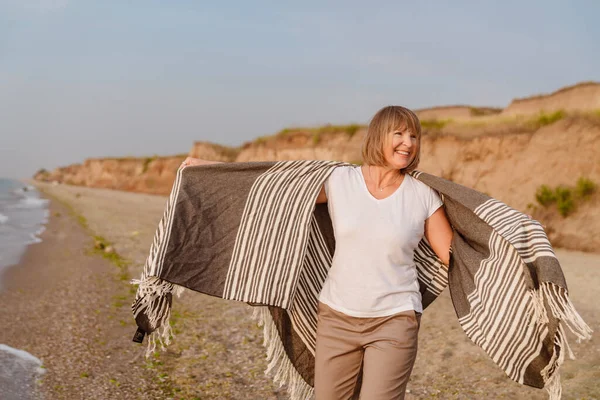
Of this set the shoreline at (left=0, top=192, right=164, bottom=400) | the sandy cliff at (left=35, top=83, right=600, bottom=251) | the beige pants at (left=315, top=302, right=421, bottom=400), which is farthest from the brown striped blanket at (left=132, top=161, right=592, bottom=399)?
the sandy cliff at (left=35, top=83, right=600, bottom=251)

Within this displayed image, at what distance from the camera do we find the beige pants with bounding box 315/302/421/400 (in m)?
2.58

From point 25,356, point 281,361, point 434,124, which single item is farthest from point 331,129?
point 281,361

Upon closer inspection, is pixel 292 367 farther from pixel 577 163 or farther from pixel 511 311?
pixel 577 163

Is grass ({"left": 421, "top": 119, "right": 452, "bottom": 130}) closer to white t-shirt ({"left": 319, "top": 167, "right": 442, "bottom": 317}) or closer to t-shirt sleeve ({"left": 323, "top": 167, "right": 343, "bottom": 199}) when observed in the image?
t-shirt sleeve ({"left": 323, "top": 167, "right": 343, "bottom": 199})

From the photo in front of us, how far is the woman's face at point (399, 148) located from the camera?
109 inches

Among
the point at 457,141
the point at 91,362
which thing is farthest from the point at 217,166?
the point at 457,141

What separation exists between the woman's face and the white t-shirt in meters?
0.13

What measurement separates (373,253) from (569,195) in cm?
1429

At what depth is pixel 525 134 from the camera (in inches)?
708

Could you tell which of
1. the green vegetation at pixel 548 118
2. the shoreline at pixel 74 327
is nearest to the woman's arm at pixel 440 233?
the shoreline at pixel 74 327

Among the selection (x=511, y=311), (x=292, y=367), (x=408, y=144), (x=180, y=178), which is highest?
(x=408, y=144)

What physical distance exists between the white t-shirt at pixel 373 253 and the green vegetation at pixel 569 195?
541 inches

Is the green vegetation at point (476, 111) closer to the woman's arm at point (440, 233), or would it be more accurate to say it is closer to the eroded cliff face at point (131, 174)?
the eroded cliff face at point (131, 174)

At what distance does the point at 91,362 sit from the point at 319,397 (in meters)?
3.66
